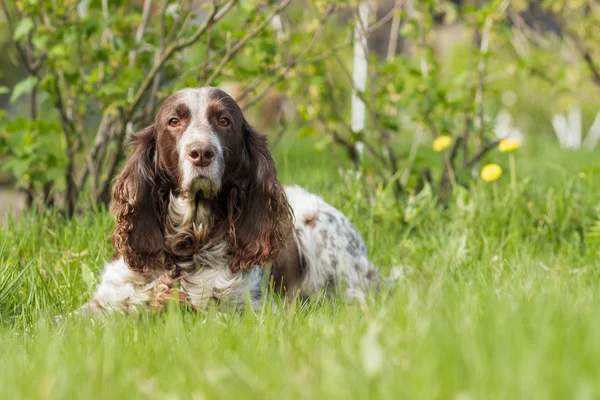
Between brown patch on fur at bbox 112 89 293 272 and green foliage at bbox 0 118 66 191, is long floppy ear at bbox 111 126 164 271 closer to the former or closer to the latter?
brown patch on fur at bbox 112 89 293 272

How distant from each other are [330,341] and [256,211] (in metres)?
1.48

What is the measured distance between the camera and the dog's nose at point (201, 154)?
334cm

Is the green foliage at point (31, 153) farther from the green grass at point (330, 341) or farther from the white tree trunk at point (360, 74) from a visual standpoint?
the white tree trunk at point (360, 74)

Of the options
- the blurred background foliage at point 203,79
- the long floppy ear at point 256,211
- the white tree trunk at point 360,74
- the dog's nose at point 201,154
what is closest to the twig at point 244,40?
the blurred background foliage at point 203,79

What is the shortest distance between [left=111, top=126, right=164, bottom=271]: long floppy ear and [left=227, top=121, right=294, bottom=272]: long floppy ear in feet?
1.19

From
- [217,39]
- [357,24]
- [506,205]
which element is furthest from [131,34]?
[506,205]

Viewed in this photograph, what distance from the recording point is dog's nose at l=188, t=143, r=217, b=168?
11.0 feet

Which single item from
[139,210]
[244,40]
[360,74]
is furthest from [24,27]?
[360,74]

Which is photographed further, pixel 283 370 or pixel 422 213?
pixel 422 213

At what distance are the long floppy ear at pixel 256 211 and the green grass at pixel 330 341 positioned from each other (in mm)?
450

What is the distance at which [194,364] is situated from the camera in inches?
80.0

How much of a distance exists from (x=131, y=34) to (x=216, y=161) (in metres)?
2.34

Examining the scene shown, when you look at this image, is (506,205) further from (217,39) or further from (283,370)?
(283,370)

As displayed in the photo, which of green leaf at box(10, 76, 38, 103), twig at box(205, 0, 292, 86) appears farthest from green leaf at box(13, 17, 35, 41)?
twig at box(205, 0, 292, 86)
